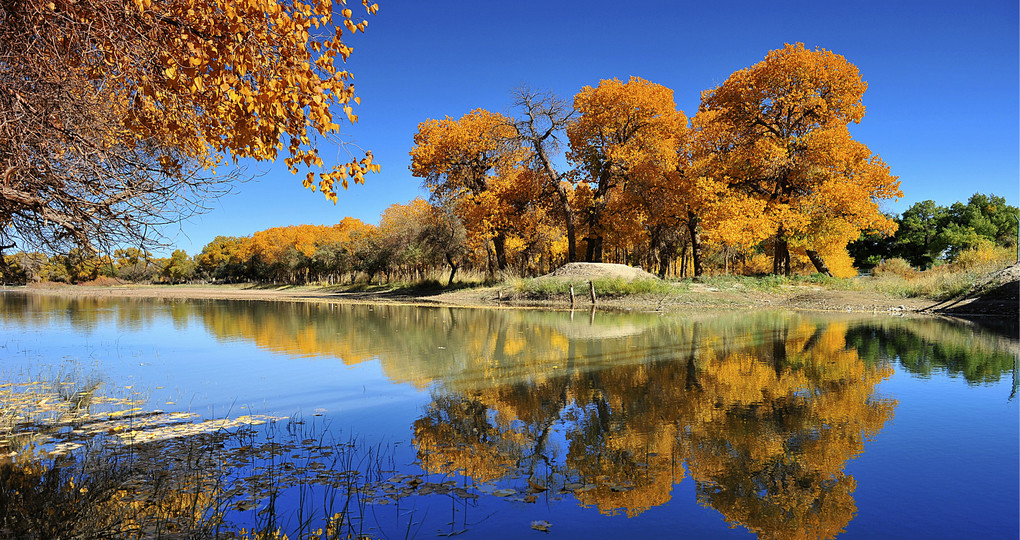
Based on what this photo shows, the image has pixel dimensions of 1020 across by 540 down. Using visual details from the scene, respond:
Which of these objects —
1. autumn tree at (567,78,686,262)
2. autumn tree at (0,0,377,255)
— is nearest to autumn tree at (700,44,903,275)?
autumn tree at (567,78,686,262)

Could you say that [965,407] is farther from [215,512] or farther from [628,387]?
[215,512]

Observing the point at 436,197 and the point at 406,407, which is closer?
the point at 406,407

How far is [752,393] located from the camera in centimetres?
823

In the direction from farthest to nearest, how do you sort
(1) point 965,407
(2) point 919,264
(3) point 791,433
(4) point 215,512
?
(2) point 919,264 < (1) point 965,407 < (3) point 791,433 < (4) point 215,512

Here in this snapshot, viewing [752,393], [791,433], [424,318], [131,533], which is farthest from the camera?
[424,318]

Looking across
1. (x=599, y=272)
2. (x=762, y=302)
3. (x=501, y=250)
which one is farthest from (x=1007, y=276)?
(x=501, y=250)

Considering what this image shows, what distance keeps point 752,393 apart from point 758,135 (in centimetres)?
2491

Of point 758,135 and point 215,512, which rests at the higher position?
point 758,135

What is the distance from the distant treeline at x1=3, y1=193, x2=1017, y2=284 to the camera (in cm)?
4172

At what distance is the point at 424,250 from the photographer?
41.6m

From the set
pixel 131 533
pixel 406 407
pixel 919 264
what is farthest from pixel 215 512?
pixel 919 264

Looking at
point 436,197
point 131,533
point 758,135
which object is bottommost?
point 131,533

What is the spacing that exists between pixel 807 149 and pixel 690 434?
25.3 meters

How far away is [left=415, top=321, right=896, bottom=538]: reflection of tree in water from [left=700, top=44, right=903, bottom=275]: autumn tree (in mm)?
19061
